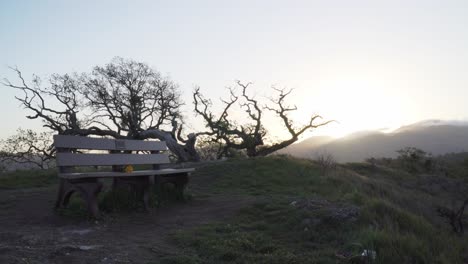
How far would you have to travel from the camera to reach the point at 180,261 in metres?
4.76

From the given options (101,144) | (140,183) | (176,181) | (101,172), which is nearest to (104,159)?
(101,144)

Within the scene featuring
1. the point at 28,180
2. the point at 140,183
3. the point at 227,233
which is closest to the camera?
the point at 227,233

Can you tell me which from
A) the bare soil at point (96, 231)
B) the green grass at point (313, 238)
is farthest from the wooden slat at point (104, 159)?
the green grass at point (313, 238)

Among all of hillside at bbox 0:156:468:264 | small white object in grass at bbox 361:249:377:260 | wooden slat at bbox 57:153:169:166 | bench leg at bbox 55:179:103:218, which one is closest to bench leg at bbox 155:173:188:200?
hillside at bbox 0:156:468:264

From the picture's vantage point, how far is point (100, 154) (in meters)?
7.45

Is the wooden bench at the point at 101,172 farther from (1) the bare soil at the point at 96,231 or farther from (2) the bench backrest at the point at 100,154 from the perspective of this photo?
(1) the bare soil at the point at 96,231

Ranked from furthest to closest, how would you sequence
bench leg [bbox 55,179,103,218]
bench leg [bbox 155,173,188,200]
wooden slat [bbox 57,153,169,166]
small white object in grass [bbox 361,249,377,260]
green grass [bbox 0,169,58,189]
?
1. green grass [bbox 0,169,58,189]
2. bench leg [bbox 155,173,188,200]
3. wooden slat [bbox 57,153,169,166]
4. bench leg [bbox 55,179,103,218]
5. small white object in grass [bbox 361,249,377,260]

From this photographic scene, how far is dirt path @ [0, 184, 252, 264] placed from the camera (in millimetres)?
4707

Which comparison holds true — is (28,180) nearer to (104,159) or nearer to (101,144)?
(101,144)

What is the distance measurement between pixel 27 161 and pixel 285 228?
24681 mm

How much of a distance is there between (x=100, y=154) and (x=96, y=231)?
1.77 metres

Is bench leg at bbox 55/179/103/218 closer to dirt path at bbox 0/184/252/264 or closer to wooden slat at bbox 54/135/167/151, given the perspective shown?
dirt path at bbox 0/184/252/264

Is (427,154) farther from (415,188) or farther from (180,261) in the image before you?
(180,261)

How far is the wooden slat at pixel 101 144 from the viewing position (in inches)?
272
